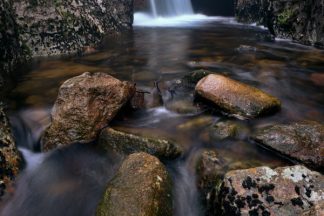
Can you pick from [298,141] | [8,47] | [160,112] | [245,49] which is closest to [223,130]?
[298,141]

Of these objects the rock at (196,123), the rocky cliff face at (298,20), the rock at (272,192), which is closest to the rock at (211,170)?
the rock at (272,192)

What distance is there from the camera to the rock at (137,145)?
4.78 metres

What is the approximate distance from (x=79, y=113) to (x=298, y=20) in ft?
35.4

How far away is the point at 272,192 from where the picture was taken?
11.5 feet

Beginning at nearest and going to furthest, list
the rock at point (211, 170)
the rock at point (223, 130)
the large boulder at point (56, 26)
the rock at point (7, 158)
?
the rock at point (211, 170) < the rock at point (7, 158) < the rock at point (223, 130) < the large boulder at point (56, 26)

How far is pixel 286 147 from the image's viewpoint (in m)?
4.62

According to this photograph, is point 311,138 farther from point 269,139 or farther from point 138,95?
point 138,95

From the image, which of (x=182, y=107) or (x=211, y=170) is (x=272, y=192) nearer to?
(x=211, y=170)

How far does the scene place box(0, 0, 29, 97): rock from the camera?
330 inches

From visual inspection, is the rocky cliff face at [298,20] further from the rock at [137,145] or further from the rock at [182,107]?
the rock at [137,145]

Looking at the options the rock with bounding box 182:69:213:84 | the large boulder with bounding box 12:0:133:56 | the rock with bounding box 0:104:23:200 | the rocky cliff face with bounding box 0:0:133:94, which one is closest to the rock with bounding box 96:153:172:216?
the rock with bounding box 0:104:23:200

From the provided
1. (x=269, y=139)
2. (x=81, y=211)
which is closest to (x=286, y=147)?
(x=269, y=139)

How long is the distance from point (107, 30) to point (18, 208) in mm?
11865

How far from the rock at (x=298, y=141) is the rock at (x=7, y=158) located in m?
3.61
